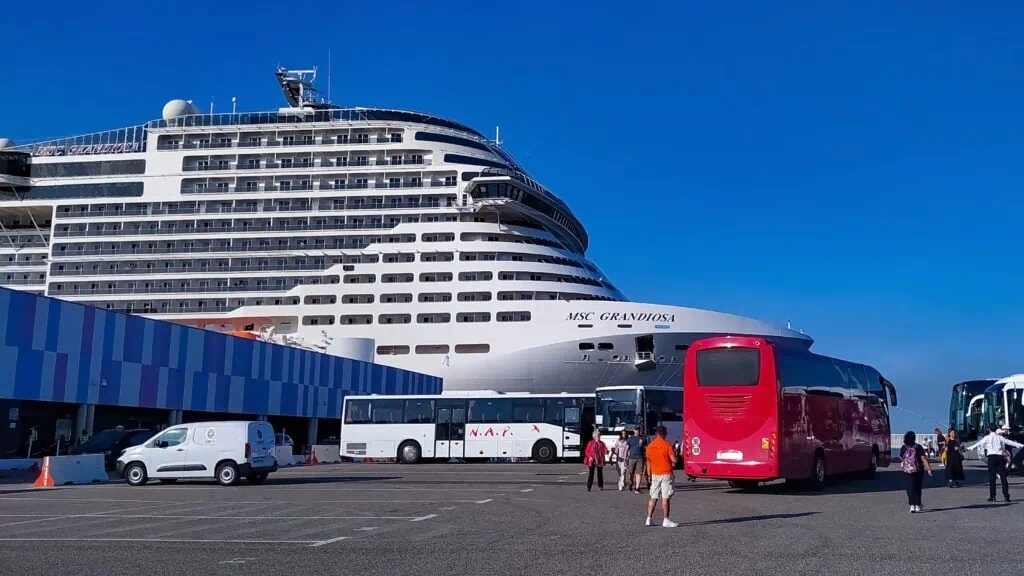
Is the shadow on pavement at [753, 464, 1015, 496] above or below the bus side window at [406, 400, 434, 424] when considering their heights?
below

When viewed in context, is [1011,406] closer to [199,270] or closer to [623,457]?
[623,457]

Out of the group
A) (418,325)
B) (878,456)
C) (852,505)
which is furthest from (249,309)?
(852,505)

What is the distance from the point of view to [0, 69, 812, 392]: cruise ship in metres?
48.8

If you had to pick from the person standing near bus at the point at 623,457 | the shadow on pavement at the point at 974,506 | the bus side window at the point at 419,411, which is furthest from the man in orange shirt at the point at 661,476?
the bus side window at the point at 419,411

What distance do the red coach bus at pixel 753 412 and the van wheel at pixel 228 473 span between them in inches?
424

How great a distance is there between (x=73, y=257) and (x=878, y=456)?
161 feet

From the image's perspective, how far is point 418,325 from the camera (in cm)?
5144

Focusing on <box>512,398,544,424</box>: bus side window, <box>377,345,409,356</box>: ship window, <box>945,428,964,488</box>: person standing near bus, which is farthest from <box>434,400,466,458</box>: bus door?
<box>377,345,409,356</box>: ship window

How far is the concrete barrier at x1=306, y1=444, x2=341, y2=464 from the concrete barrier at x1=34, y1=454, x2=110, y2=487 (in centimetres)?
1253

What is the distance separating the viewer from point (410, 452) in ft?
115

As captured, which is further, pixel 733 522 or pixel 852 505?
pixel 852 505

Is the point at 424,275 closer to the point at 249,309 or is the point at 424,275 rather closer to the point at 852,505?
the point at 249,309

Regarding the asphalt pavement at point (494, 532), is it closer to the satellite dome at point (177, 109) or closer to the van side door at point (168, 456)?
the van side door at point (168, 456)

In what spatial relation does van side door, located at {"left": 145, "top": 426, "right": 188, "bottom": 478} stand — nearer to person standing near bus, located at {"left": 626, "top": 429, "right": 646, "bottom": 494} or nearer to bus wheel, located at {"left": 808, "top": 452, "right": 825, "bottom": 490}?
person standing near bus, located at {"left": 626, "top": 429, "right": 646, "bottom": 494}
